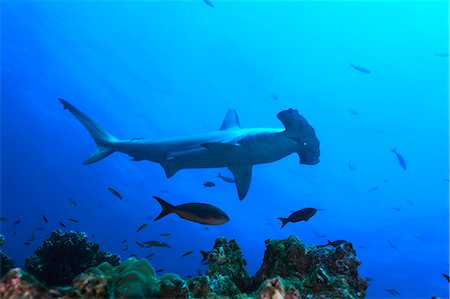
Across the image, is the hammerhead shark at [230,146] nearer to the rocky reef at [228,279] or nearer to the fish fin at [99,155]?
the fish fin at [99,155]

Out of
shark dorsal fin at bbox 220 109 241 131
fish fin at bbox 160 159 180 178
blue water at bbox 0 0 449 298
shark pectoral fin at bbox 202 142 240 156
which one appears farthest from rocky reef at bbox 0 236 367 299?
blue water at bbox 0 0 449 298

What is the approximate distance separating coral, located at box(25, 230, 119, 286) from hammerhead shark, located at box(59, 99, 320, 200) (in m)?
2.77

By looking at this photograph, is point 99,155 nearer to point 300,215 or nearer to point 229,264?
point 300,215

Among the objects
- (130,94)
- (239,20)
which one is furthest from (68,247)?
(130,94)

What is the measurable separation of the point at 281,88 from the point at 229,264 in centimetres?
2991

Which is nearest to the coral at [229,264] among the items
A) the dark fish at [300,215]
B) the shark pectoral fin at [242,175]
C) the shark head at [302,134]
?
the dark fish at [300,215]

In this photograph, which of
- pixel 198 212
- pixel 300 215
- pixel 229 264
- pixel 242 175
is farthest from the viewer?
pixel 242 175

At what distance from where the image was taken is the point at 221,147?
346 inches

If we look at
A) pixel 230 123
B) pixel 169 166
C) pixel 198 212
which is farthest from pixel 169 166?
pixel 198 212

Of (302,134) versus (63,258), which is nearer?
(63,258)

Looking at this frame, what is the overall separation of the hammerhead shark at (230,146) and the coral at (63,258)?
277cm

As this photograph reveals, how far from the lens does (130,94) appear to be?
129 feet

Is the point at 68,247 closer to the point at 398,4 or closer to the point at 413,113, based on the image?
the point at 398,4

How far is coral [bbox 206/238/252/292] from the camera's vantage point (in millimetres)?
4415
